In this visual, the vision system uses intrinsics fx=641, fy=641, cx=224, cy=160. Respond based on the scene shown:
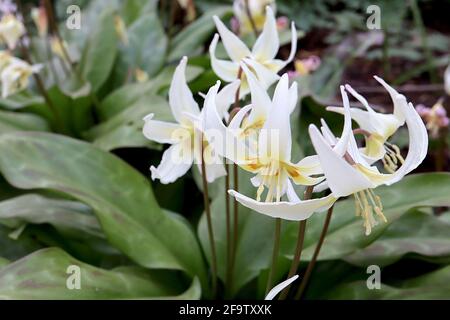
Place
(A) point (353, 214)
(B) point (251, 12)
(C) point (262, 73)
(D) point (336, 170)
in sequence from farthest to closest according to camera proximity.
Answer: (B) point (251, 12), (A) point (353, 214), (C) point (262, 73), (D) point (336, 170)

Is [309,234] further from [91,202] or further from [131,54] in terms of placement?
[131,54]

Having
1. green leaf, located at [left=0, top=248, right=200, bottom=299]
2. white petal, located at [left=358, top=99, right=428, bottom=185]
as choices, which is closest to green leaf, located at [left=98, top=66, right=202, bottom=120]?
green leaf, located at [left=0, top=248, right=200, bottom=299]

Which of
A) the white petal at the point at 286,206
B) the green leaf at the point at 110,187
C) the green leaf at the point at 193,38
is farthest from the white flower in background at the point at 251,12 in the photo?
the white petal at the point at 286,206

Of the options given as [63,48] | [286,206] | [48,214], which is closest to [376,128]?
[286,206]

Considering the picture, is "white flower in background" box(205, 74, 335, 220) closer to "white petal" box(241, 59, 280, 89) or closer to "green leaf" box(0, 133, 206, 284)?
"white petal" box(241, 59, 280, 89)

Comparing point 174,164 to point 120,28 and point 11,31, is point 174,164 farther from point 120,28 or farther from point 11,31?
point 120,28

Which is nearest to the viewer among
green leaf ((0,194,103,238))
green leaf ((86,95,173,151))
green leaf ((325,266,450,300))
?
green leaf ((325,266,450,300))
